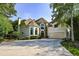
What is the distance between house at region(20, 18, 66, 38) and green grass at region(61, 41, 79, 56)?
13 cm

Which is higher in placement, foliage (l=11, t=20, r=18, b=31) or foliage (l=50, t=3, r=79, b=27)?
foliage (l=50, t=3, r=79, b=27)

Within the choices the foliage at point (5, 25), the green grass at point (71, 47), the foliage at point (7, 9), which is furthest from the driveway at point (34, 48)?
the foliage at point (7, 9)

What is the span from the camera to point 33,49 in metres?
4.10

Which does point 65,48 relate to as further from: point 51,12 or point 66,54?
point 51,12

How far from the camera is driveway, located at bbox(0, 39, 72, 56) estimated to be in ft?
13.2

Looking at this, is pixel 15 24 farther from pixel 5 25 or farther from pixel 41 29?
pixel 41 29

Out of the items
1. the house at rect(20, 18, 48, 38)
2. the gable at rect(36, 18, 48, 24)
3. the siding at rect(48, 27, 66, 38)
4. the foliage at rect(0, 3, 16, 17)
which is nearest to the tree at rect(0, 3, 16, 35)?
the foliage at rect(0, 3, 16, 17)

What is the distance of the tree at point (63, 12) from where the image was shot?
415 centimetres

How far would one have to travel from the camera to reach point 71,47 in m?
4.16

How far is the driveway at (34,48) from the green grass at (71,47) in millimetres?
57

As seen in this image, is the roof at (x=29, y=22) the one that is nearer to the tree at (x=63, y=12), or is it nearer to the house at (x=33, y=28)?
the house at (x=33, y=28)

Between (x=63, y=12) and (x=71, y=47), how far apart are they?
0.60m

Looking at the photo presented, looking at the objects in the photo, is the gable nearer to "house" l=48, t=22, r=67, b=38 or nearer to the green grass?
"house" l=48, t=22, r=67, b=38

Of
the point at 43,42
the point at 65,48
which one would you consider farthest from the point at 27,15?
the point at 65,48
